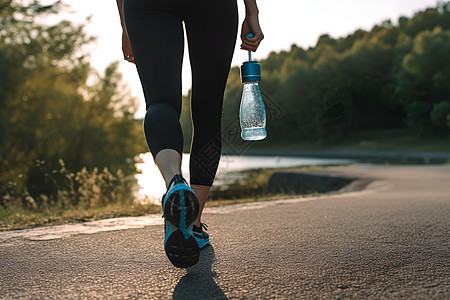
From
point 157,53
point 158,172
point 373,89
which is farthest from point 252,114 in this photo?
point 373,89

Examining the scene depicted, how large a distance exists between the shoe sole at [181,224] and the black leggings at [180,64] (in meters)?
0.28

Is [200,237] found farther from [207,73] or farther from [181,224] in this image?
[207,73]

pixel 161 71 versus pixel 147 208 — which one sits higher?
pixel 161 71

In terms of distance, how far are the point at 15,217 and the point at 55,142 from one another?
9.18 m

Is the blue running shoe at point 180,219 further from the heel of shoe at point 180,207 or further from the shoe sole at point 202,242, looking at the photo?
the shoe sole at point 202,242

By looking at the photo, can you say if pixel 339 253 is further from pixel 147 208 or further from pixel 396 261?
pixel 147 208

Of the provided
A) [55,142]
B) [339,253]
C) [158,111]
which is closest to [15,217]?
[158,111]

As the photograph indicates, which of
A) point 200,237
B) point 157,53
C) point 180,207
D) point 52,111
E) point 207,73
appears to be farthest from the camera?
point 52,111

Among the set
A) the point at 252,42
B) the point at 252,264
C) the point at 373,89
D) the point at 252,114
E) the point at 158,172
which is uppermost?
the point at 373,89

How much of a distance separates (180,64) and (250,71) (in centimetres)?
45

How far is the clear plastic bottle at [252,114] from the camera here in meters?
2.82

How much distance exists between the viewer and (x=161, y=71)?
1968mm

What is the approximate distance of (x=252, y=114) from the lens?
10.1ft

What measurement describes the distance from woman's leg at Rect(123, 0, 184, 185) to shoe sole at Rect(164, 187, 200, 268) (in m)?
0.32
